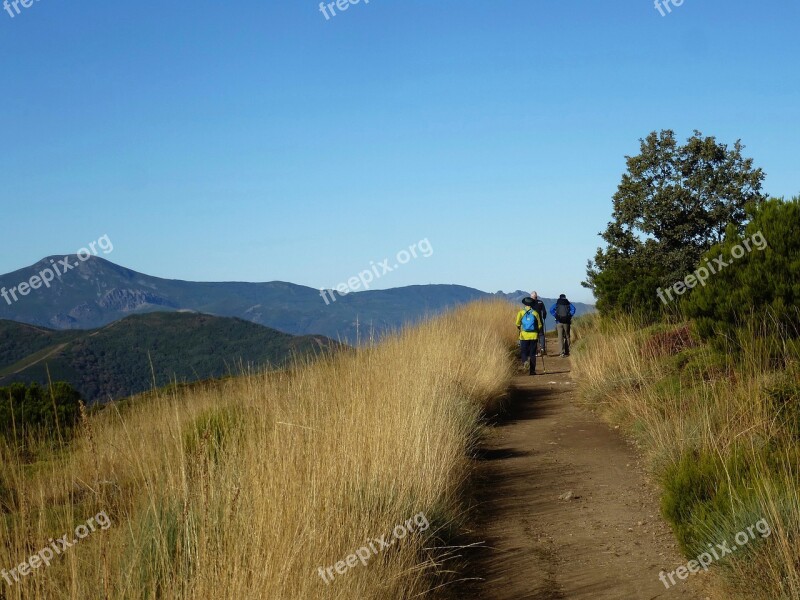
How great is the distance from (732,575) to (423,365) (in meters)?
5.72

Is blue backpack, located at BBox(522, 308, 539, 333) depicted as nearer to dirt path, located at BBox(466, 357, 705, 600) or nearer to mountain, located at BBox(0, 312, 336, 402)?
dirt path, located at BBox(466, 357, 705, 600)

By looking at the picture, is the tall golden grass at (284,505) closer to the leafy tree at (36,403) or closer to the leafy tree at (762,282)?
the leafy tree at (762,282)

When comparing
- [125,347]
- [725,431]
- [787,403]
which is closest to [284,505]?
[725,431]

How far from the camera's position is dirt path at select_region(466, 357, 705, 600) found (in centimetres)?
524

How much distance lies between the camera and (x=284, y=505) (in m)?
4.23

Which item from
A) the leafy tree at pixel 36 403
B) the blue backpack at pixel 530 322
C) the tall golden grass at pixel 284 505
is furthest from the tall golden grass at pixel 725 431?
the leafy tree at pixel 36 403

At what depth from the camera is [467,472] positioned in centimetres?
808

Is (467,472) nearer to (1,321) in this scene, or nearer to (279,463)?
(279,463)

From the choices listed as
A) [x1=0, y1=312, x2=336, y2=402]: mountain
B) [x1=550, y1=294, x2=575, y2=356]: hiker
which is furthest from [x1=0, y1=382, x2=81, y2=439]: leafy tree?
[x1=0, y1=312, x2=336, y2=402]: mountain

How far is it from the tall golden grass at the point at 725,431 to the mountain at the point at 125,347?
2668 inches

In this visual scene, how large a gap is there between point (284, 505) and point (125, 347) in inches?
4989

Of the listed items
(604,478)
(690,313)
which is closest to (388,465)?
(604,478)

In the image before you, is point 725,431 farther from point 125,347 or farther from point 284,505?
point 125,347

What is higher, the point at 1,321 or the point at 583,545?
the point at 1,321
